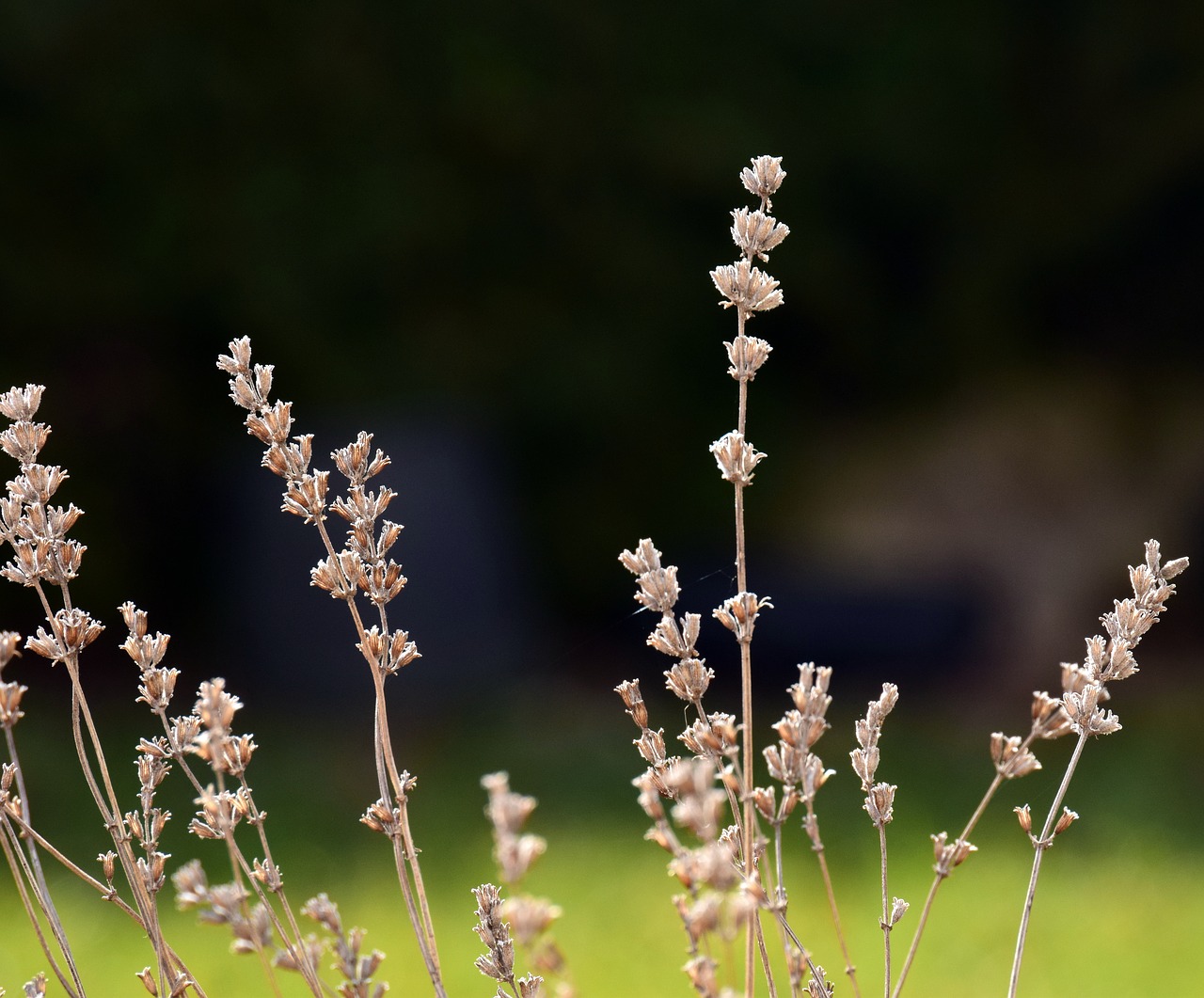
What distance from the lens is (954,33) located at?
4297 millimetres

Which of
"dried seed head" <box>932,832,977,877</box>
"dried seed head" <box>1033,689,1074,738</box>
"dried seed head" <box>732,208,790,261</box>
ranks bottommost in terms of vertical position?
"dried seed head" <box>932,832,977,877</box>

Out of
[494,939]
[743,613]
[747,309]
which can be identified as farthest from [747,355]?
[494,939]

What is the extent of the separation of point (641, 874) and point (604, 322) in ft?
6.31

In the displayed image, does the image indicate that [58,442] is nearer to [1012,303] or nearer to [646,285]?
[646,285]

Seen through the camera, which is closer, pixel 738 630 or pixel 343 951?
pixel 343 951

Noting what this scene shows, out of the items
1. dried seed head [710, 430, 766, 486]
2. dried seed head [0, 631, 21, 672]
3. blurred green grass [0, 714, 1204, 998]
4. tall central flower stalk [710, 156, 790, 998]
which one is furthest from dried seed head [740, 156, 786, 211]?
blurred green grass [0, 714, 1204, 998]

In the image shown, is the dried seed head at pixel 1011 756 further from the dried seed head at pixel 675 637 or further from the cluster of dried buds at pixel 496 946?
the cluster of dried buds at pixel 496 946

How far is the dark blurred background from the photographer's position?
4219 millimetres

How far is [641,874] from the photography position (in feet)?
11.2

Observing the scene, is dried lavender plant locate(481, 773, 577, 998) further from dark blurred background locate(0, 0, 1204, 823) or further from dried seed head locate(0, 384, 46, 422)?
dark blurred background locate(0, 0, 1204, 823)

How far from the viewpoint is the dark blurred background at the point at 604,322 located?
4219 mm

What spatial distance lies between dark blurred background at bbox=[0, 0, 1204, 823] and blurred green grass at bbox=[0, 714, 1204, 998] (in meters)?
0.40

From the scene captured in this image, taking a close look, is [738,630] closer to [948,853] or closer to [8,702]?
[948,853]

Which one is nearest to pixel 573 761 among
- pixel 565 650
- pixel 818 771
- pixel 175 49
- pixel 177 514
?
pixel 565 650
